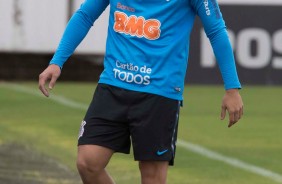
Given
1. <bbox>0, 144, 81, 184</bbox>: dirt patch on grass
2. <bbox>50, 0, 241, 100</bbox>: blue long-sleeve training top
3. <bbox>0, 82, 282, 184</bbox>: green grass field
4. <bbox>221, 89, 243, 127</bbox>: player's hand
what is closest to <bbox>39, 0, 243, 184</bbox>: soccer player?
<bbox>50, 0, 241, 100</bbox>: blue long-sleeve training top

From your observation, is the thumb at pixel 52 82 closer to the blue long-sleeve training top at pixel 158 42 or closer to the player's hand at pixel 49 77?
the player's hand at pixel 49 77

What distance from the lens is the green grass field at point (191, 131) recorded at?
10727mm

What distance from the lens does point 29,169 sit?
10586 mm

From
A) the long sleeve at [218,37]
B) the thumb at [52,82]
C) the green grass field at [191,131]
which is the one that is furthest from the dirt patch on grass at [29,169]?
the long sleeve at [218,37]

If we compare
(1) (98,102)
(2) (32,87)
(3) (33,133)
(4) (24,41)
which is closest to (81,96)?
(2) (32,87)

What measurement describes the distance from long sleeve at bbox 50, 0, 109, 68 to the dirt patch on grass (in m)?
2.97

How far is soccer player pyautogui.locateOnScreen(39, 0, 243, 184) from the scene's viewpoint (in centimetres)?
665

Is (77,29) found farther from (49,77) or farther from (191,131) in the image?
(191,131)

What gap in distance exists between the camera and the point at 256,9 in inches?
926

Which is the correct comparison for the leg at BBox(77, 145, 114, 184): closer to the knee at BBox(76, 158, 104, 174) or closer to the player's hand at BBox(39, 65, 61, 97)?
the knee at BBox(76, 158, 104, 174)

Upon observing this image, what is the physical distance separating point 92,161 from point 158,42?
805 mm

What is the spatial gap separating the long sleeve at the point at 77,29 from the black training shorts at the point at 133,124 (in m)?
0.39

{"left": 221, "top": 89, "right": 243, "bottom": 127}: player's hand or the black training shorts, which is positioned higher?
{"left": 221, "top": 89, "right": 243, "bottom": 127}: player's hand

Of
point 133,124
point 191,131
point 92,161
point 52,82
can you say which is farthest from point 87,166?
point 191,131
